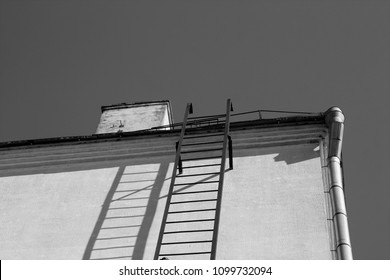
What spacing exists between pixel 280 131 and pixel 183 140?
149 cm

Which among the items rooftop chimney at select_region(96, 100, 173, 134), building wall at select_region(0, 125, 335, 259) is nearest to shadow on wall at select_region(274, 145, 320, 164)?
building wall at select_region(0, 125, 335, 259)

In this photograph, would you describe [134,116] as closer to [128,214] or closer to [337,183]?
[128,214]

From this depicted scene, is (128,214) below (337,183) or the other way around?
below

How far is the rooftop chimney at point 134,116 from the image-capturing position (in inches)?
581

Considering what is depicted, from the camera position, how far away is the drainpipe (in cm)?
959

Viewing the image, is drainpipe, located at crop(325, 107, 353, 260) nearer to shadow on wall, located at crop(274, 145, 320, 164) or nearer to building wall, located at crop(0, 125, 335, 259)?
building wall, located at crop(0, 125, 335, 259)

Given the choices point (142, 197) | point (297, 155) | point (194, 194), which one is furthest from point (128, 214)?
point (297, 155)

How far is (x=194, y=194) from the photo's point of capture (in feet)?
35.2

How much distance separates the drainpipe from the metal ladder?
58.0 inches

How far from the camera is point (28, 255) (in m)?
10.3

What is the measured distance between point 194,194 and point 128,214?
97 cm
